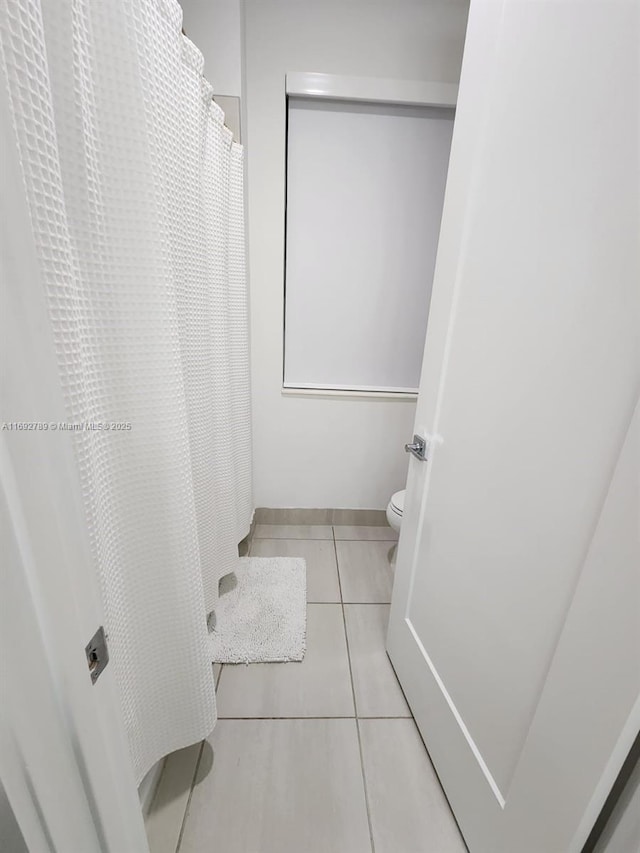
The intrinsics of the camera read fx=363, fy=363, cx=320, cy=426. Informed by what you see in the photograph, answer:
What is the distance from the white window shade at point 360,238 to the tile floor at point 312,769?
1339mm

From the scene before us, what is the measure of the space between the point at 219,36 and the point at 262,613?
2323 millimetres

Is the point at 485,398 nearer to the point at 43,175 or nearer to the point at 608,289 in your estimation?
the point at 608,289

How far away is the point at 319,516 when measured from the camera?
2273 mm

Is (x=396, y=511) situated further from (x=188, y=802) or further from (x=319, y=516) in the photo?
(x=188, y=802)

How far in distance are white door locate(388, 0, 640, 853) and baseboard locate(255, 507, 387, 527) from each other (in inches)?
47.9

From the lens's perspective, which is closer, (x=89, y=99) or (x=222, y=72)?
(x=89, y=99)

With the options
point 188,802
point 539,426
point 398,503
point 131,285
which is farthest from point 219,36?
point 188,802

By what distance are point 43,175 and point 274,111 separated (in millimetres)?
A: 1603

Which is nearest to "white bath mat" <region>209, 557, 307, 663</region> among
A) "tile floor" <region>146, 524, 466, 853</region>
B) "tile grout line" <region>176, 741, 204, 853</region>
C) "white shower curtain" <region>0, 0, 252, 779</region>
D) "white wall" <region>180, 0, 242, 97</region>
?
"tile floor" <region>146, 524, 466, 853</region>

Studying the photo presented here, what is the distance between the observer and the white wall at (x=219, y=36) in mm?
1353

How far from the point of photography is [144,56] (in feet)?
2.23

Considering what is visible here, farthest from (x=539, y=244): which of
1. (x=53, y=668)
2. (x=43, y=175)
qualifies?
(x=53, y=668)

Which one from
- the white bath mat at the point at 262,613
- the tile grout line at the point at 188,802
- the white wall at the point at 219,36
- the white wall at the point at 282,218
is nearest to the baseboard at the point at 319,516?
the white wall at the point at 282,218

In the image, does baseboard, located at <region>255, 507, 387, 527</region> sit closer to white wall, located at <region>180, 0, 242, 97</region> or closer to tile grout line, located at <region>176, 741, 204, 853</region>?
tile grout line, located at <region>176, 741, 204, 853</region>
